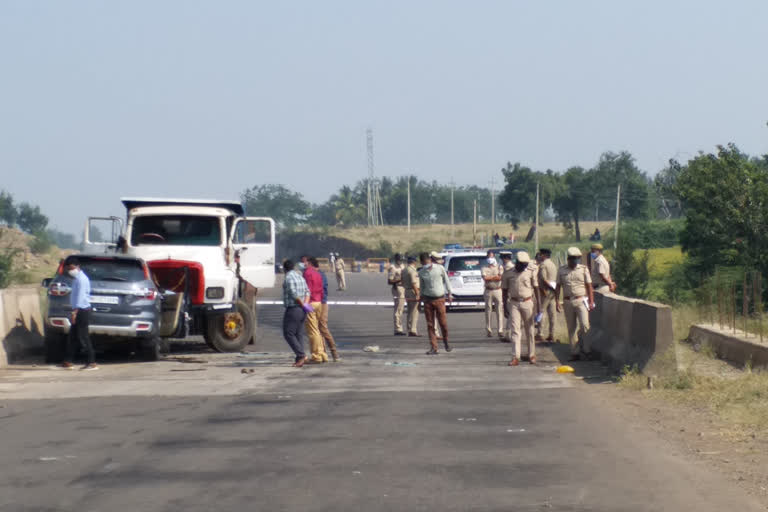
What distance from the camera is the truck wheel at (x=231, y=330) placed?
21.5 meters

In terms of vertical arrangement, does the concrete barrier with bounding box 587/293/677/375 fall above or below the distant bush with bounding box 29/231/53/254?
below

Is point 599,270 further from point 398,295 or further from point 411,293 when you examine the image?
point 398,295

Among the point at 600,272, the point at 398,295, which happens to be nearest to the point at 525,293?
the point at 600,272

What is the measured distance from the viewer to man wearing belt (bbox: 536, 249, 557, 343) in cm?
2108

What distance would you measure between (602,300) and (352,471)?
11.3 meters

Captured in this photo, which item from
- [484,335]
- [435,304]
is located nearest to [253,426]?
[435,304]

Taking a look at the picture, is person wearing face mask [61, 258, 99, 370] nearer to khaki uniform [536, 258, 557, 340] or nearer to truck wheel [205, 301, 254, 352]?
truck wheel [205, 301, 254, 352]

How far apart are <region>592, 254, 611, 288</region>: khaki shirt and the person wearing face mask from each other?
9.34 m

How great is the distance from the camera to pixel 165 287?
68.6 ft

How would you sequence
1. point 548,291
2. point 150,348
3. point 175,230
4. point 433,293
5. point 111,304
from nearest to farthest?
point 111,304 → point 150,348 → point 433,293 → point 548,291 → point 175,230

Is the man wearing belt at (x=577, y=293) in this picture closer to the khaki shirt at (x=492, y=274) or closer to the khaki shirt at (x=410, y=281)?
the khaki shirt at (x=492, y=274)

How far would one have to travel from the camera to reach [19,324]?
1953cm

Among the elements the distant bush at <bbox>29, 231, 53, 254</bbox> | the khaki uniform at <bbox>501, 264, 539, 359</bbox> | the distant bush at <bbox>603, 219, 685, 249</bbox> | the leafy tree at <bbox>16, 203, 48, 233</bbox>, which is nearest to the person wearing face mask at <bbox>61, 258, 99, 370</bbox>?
the khaki uniform at <bbox>501, 264, 539, 359</bbox>

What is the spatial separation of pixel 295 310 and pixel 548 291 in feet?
18.8
